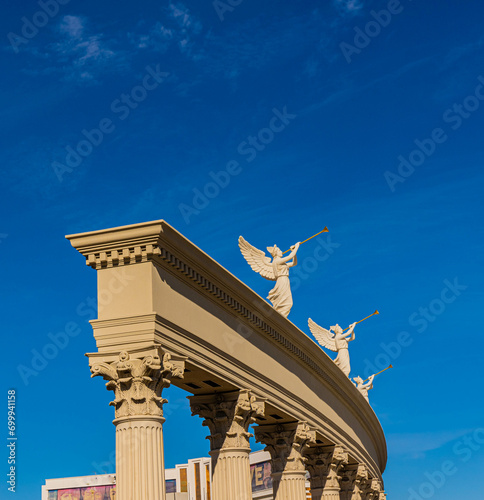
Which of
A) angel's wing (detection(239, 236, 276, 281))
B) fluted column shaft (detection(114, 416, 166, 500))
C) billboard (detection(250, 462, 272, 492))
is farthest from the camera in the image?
billboard (detection(250, 462, 272, 492))

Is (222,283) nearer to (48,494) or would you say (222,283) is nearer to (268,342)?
(268,342)

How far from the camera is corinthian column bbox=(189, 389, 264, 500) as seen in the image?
25.4m

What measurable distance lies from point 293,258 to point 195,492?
11895 centimetres

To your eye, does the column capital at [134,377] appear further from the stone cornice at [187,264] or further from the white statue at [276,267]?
the white statue at [276,267]

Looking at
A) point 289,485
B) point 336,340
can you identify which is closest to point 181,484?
point 336,340

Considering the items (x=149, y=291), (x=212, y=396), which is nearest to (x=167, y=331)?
(x=149, y=291)

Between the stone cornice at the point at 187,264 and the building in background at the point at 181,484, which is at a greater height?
the building in background at the point at 181,484

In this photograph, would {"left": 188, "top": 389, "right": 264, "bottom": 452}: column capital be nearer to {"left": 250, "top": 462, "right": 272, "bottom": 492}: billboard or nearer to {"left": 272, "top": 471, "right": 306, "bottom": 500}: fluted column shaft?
{"left": 272, "top": 471, "right": 306, "bottom": 500}: fluted column shaft

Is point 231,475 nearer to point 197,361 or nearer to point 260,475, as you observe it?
point 197,361

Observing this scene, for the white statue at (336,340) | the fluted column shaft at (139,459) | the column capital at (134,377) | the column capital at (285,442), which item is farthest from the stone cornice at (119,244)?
the white statue at (336,340)

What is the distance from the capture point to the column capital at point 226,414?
A: 25.6m

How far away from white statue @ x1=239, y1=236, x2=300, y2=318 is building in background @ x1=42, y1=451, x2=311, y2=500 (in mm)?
79718

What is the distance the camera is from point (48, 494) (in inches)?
6604

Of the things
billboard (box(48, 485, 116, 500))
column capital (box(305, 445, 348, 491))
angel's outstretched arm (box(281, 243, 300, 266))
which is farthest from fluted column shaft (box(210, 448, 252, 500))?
billboard (box(48, 485, 116, 500))
